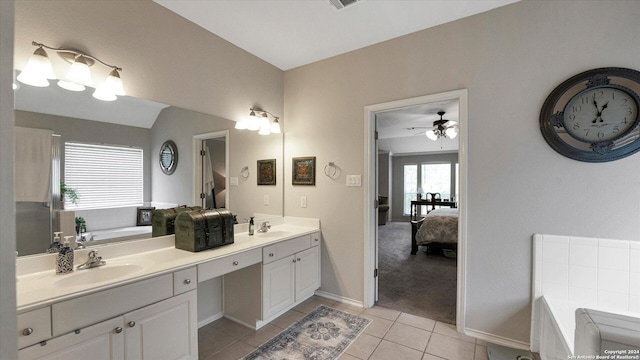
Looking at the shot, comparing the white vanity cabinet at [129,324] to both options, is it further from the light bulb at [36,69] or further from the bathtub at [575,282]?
the bathtub at [575,282]

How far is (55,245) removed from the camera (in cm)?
156

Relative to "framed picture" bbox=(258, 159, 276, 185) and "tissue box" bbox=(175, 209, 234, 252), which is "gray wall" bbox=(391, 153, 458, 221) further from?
"tissue box" bbox=(175, 209, 234, 252)

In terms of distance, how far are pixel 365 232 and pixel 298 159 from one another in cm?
116

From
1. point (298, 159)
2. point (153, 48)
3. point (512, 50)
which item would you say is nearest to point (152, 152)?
point (153, 48)

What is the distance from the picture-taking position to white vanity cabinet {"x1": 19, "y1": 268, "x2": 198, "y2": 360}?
46.8 inches

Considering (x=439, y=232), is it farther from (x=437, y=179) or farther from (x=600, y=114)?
(x=437, y=179)

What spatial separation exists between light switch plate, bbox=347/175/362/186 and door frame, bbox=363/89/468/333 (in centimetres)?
6

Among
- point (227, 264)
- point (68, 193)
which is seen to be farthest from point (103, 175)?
point (227, 264)

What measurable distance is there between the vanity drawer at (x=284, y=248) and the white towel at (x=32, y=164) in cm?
149

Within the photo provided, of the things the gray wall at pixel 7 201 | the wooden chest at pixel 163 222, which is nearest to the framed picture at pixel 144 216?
the wooden chest at pixel 163 222

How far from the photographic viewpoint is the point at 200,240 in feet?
6.42

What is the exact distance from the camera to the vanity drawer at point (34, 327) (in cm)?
107

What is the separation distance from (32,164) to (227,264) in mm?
1300

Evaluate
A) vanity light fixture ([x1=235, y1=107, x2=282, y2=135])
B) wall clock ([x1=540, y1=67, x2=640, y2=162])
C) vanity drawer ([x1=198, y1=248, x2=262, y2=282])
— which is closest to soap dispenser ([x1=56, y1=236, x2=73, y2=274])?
vanity drawer ([x1=198, y1=248, x2=262, y2=282])
